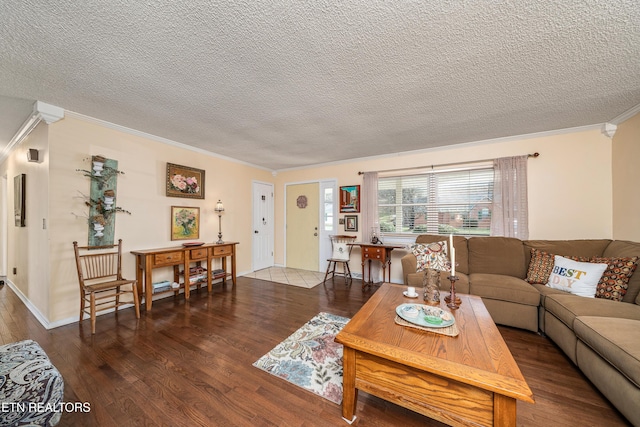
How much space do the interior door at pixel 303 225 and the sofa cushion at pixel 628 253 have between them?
160 inches

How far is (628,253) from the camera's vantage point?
2.25m

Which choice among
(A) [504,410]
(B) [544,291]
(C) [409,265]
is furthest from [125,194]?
(B) [544,291]

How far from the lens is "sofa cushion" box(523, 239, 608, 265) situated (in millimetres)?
2557

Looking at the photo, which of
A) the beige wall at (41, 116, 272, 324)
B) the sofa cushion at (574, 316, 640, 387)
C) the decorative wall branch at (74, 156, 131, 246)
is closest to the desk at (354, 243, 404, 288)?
the sofa cushion at (574, 316, 640, 387)

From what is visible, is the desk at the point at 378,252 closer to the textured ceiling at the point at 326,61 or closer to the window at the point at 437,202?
the window at the point at 437,202

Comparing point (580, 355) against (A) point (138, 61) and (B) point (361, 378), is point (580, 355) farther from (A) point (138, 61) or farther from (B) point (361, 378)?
(A) point (138, 61)

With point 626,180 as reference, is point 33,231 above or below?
below

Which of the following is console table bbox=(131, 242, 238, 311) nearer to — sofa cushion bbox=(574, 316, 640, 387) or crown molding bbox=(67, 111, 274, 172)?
crown molding bbox=(67, 111, 274, 172)

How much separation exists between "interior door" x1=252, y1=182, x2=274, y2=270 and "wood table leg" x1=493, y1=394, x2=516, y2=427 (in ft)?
14.8

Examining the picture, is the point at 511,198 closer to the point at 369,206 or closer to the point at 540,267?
the point at 540,267

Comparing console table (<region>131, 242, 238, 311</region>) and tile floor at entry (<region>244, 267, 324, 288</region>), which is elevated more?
console table (<region>131, 242, 238, 311</region>)

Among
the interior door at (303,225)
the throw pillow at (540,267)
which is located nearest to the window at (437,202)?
the throw pillow at (540,267)

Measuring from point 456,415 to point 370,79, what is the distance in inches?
90.1

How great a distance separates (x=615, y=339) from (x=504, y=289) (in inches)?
40.0
